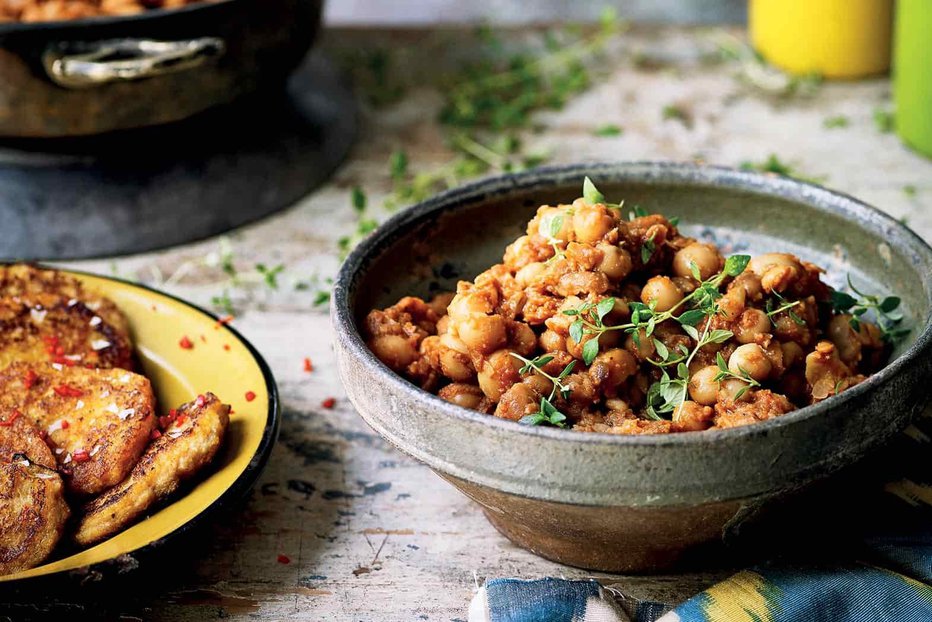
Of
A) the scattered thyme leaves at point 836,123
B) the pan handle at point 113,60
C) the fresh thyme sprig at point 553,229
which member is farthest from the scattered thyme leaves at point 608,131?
the fresh thyme sprig at point 553,229

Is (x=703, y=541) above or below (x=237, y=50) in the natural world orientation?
below

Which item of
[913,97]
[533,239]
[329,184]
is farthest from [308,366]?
[913,97]

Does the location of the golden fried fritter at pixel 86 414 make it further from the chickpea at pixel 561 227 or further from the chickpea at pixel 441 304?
the chickpea at pixel 561 227

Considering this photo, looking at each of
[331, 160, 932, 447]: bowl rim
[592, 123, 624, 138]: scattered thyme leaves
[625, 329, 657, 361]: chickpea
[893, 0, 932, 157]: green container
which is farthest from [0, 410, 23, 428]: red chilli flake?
[893, 0, 932, 157]: green container

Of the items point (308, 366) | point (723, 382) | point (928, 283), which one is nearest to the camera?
point (723, 382)

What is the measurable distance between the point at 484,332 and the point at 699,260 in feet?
0.83

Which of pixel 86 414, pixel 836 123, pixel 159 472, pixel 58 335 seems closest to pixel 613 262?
pixel 159 472

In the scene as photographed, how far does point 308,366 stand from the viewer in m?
1.66

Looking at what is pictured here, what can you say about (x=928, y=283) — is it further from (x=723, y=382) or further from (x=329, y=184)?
(x=329, y=184)

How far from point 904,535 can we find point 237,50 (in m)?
1.33

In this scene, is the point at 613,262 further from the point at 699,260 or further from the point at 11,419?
the point at 11,419

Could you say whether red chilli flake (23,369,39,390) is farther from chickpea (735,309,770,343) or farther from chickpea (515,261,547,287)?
chickpea (735,309,770,343)

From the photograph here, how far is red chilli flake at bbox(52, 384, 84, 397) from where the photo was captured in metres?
1.33

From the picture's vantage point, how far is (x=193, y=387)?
143 centimetres
